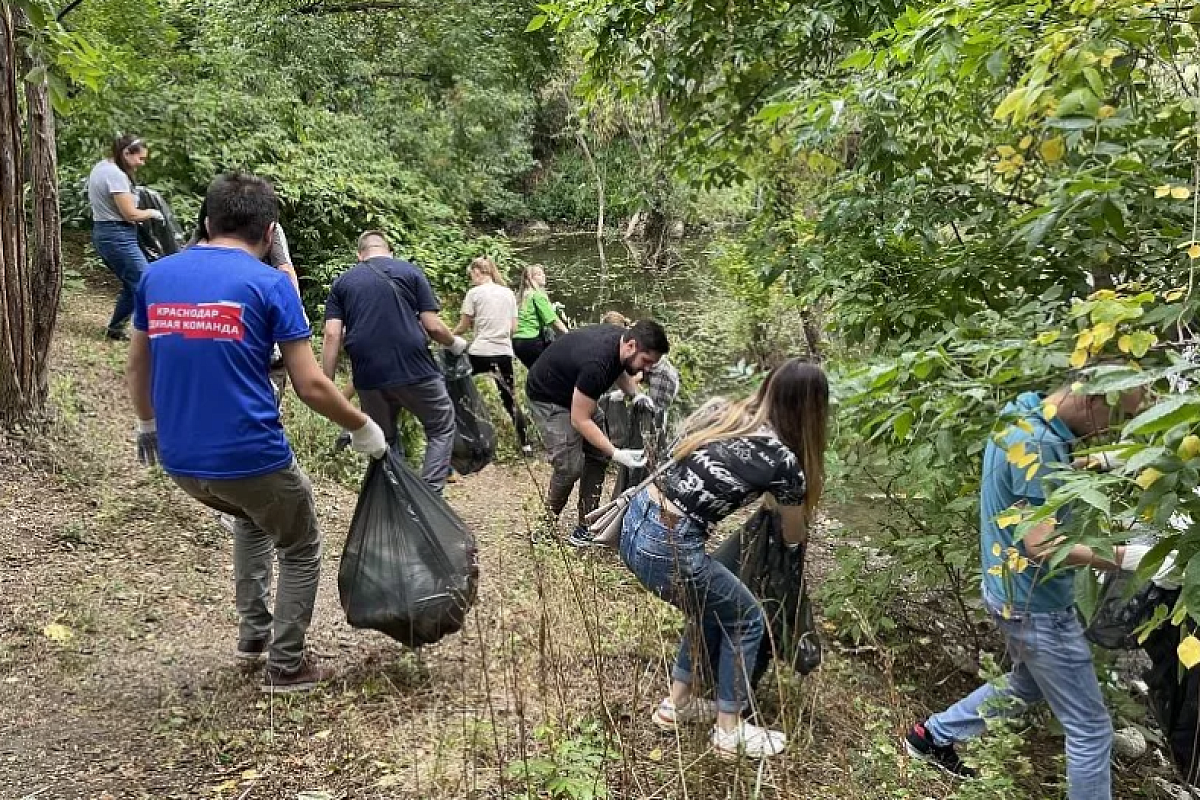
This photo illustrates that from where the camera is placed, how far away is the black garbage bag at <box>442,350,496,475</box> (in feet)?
19.1

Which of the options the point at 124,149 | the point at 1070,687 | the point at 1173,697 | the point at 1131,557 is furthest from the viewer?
the point at 124,149

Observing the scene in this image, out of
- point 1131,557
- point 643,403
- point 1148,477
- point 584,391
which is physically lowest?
point 643,403

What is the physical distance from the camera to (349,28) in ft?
49.8

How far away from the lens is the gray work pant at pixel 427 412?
5.23 meters

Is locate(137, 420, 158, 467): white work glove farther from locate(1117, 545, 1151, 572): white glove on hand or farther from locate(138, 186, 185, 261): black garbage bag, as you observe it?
locate(138, 186, 185, 261): black garbage bag

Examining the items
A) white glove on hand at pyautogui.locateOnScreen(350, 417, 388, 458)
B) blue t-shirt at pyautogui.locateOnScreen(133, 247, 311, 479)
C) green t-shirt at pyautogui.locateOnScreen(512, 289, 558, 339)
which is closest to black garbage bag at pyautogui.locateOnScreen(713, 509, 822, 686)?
white glove on hand at pyautogui.locateOnScreen(350, 417, 388, 458)

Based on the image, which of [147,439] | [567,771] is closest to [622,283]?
[147,439]

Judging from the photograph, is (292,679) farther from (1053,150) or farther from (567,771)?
(1053,150)

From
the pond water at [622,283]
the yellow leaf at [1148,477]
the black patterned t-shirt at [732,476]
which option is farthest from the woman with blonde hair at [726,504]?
the pond water at [622,283]

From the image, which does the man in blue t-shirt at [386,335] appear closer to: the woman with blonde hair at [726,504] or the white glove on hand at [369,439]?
the white glove on hand at [369,439]

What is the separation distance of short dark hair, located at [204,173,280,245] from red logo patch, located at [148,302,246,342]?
0.93 ft

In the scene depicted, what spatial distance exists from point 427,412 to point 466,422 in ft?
1.92

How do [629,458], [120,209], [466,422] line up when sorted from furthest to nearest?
[120,209]
[466,422]
[629,458]

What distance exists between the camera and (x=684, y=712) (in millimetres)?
3154
